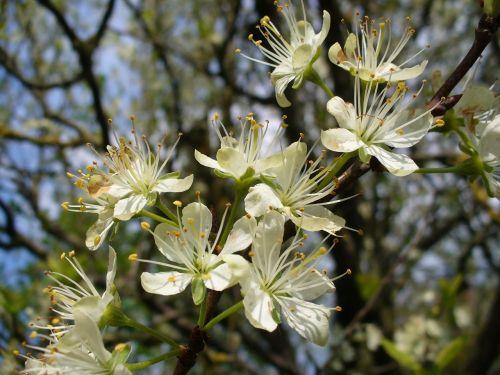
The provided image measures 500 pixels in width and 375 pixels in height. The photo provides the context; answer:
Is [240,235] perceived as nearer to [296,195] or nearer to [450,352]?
[296,195]


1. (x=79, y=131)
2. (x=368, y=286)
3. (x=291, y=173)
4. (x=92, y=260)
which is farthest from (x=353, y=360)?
(x=291, y=173)

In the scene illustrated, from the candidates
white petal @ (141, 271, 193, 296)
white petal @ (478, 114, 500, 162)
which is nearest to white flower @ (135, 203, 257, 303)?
white petal @ (141, 271, 193, 296)

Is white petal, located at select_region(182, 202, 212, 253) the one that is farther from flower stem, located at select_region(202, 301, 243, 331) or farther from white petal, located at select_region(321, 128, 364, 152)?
white petal, located at select_region(321, 128, 364, 152)

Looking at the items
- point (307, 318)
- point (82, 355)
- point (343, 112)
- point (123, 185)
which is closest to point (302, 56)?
point (343, 112)

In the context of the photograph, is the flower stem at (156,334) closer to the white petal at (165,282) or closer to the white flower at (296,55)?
the white petal at (165,282)

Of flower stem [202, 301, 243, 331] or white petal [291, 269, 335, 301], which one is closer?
flower stem [202, 301, 243, 331]

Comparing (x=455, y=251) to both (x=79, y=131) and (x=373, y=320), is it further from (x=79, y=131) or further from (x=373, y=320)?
(x=79, y=131)
